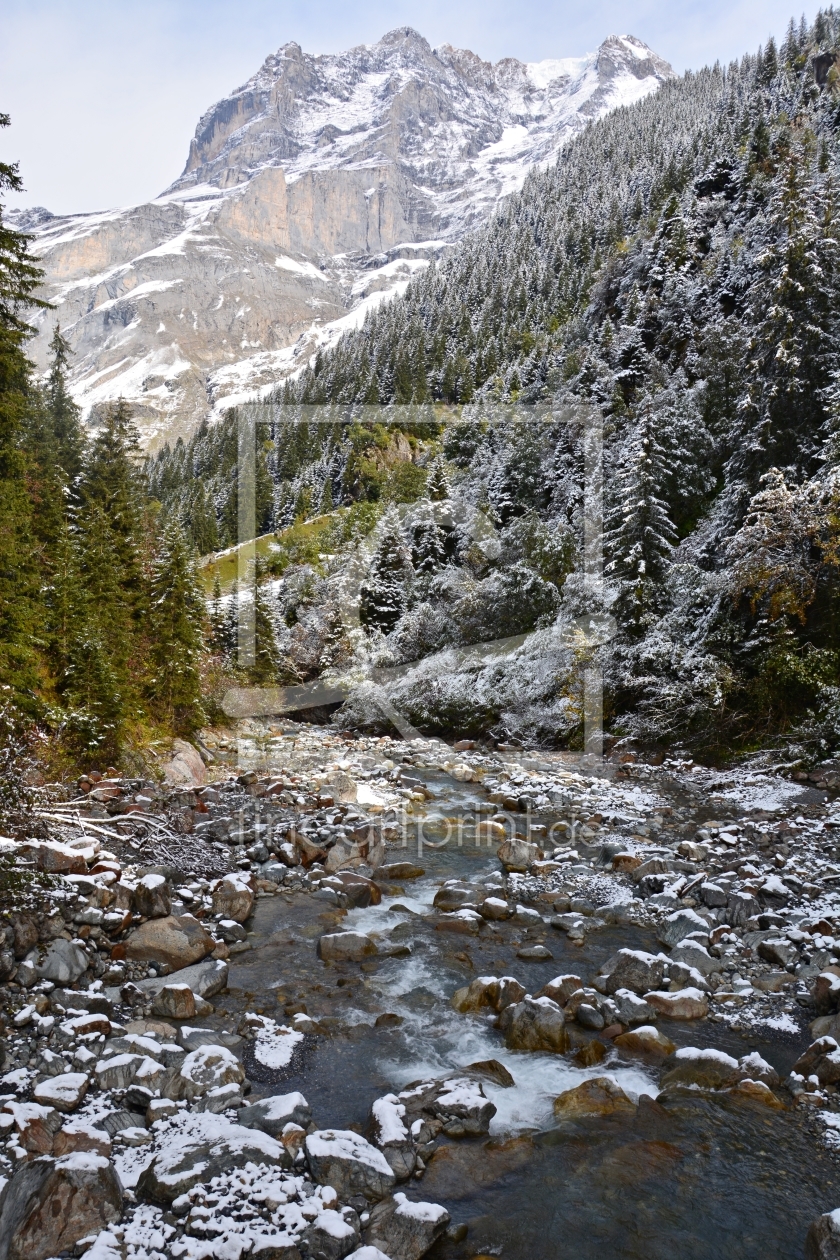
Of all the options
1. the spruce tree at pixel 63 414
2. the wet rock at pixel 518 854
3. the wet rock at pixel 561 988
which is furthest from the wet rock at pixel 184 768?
the spruce tree at pixel 63 414

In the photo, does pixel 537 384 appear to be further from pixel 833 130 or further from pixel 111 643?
pixel 111 643

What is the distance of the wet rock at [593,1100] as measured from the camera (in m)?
7.38

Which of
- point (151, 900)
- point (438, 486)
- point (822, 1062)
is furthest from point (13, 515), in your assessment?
point (438, 486)

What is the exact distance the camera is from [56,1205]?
560 cm

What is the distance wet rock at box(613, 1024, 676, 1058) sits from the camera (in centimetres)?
824

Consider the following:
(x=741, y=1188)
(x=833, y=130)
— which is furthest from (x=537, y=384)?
(x=741, y=1188)

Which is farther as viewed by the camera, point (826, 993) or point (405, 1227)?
point (826, 993)

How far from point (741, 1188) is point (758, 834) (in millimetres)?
8911

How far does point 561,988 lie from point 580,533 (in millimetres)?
25038

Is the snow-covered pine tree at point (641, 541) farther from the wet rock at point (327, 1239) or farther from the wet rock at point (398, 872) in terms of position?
the wet rock at point (327, 1239)

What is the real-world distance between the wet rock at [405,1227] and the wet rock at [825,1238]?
2.94m

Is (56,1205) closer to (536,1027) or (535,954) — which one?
(536,1027)

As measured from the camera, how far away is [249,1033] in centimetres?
872

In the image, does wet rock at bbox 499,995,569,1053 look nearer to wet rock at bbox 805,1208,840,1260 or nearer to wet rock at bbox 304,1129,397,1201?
wet rock at bbox 304,1129,397,1201
